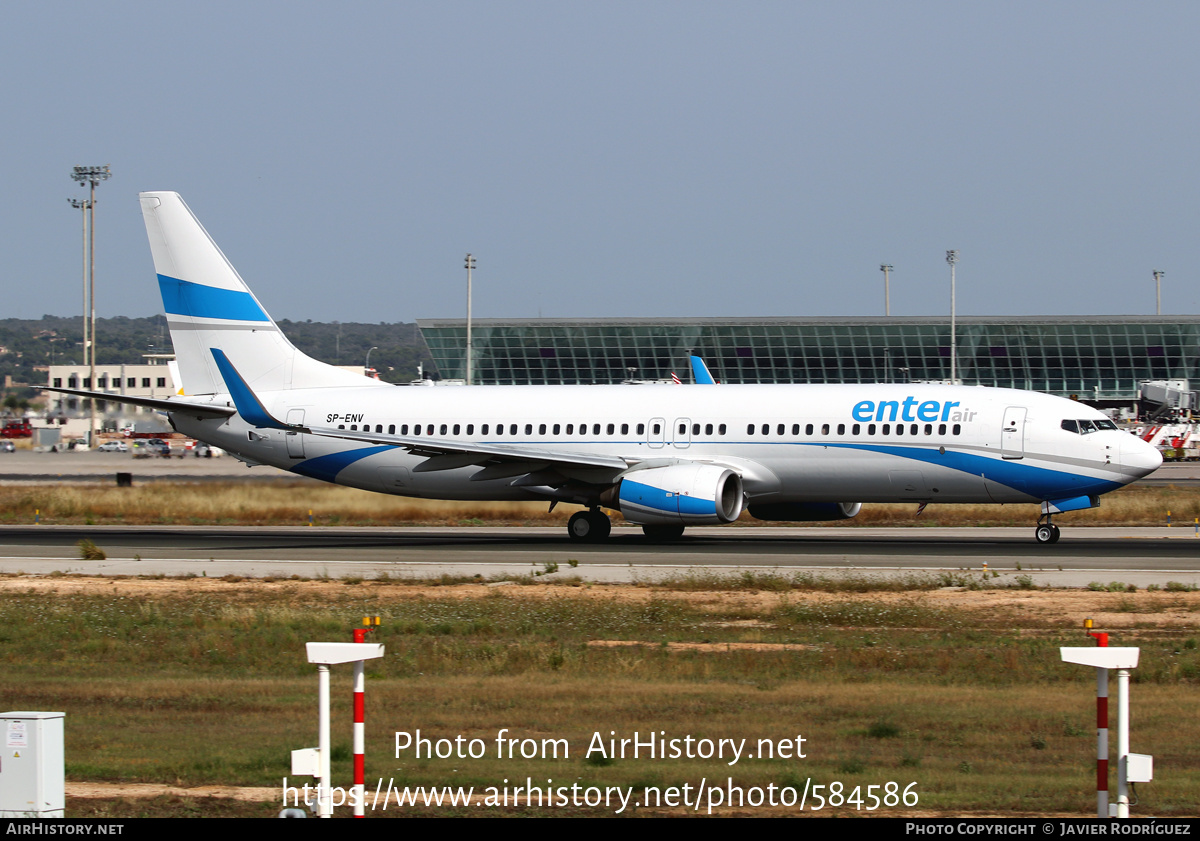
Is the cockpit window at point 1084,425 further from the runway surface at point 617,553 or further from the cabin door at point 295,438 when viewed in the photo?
the cabin door at point 295,438

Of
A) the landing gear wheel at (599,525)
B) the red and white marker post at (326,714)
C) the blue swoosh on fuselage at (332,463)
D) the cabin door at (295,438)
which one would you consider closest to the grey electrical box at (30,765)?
the red and white marker post at (326,714)

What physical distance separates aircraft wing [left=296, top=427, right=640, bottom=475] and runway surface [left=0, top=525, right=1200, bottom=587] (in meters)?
2.03

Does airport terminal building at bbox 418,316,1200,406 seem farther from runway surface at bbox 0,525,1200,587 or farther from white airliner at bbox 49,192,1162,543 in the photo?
white airliner at bbox 49,192,1162,543

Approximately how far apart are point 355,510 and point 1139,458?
81.4 ft

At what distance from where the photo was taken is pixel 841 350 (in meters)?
116

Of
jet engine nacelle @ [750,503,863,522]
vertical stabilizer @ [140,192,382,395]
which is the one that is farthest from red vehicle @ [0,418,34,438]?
jet engine nacelle @ [750,503,863,522]

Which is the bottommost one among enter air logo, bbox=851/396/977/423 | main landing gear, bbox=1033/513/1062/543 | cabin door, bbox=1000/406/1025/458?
main landing gear, bbox=1033/513/1062/543

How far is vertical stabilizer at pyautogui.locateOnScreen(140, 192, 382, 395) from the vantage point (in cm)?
3800

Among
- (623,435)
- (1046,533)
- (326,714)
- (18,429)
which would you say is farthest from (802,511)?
(18,429)

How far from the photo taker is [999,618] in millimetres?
19688

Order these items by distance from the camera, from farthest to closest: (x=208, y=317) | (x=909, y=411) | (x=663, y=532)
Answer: (x=208, y=317) < (x=663, y=532) < (x=909, y=411)

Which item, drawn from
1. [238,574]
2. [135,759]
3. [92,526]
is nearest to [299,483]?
[92,526]

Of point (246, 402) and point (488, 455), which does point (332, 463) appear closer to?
point (246, 402)

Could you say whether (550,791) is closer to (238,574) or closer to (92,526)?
(238,574)
